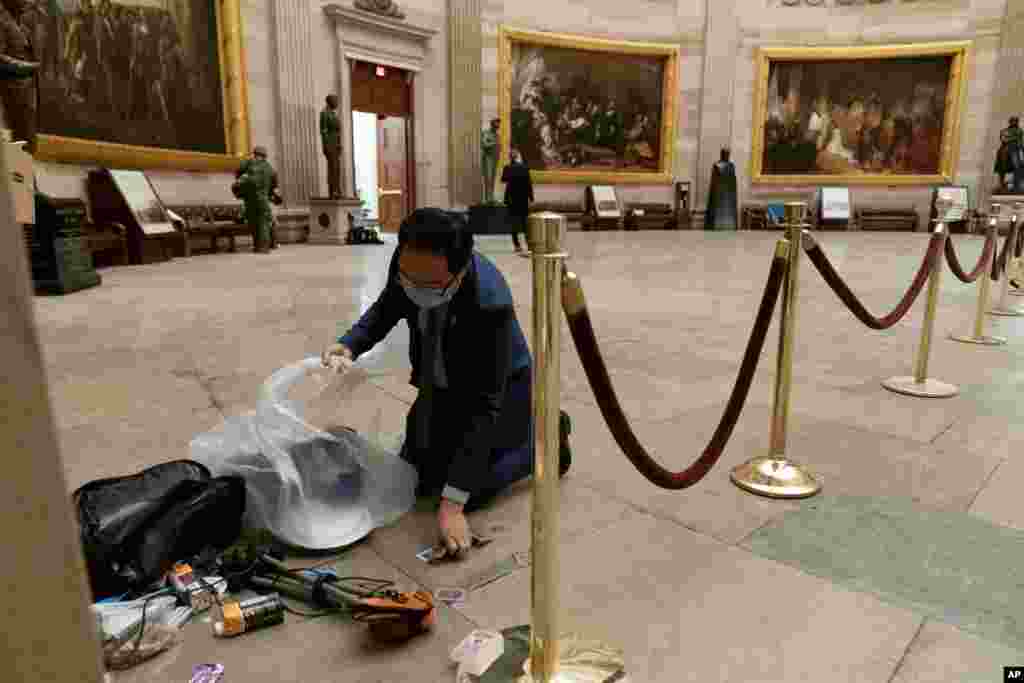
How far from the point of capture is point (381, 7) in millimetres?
14289

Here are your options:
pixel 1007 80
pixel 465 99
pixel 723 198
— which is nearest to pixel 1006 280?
pixel 465 99

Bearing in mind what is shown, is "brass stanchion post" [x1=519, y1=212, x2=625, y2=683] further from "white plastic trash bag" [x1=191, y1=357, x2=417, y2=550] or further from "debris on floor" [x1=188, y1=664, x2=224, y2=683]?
"white plastic trash bag" [x1=191, y1=357, x2=417, y2=550]

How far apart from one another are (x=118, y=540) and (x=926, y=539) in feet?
7.82

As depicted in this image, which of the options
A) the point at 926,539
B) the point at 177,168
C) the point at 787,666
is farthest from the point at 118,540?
the point at 177,168

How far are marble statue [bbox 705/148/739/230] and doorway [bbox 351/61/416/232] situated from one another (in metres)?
7.96

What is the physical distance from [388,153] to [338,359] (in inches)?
624

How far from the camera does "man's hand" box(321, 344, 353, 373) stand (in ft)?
7.44

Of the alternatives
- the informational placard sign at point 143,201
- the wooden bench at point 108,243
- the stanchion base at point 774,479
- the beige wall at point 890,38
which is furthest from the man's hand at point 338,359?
the beige wall at point 890,38

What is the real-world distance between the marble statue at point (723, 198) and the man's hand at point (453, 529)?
58.3ft

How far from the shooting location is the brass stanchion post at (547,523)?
5.02ft

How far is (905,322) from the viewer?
5.91 meters

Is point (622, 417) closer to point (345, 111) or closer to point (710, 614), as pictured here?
point (710, 614)

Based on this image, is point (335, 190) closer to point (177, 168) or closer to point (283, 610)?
point (177, 168)

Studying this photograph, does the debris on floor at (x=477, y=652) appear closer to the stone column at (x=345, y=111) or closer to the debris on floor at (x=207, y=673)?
the debris on floor at (x=207, y=673)
